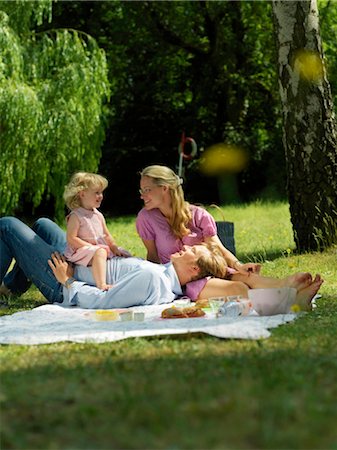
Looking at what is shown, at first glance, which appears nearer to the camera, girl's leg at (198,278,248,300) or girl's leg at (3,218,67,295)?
girl's leg at (198,278,248,300)

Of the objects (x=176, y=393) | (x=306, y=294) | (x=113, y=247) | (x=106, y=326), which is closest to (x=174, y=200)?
(x=113, y=247)

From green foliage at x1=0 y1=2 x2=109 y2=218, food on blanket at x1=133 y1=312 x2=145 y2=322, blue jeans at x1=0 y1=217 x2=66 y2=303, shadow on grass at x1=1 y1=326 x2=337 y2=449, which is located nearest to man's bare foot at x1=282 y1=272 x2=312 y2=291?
food on blanket at x1=133 y1=312 x2=145 y2=322

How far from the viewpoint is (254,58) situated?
71.7 feet

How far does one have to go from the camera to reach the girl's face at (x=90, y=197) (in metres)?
6.56

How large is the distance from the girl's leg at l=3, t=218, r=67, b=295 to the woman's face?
713 millimetres

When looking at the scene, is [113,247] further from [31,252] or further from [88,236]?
[31,252]

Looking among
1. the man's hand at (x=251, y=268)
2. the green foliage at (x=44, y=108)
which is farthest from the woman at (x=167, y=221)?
the green foliage at (x=44, y=108)

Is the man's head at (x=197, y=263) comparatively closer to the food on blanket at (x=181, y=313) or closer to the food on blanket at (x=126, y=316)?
the food on blanket at (x=181, y=313)

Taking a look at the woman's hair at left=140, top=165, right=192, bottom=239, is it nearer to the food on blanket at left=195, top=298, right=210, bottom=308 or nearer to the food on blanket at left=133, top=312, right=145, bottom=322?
the food on blanket at left=195, top=298, right=210, bottom=308

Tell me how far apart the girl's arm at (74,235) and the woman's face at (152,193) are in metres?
0.48

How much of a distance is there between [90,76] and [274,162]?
6.09 metres

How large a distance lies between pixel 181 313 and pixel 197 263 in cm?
61

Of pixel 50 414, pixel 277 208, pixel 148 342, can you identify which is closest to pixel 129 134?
pixel 277 208

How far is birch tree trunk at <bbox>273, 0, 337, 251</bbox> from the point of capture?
8773mm
